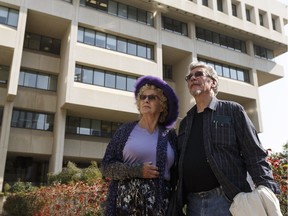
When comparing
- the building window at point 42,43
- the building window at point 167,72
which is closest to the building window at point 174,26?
the building window at point 167,72

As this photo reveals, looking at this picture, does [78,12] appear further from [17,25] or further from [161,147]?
[161,147]

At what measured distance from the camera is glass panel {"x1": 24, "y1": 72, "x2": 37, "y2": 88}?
980 inches

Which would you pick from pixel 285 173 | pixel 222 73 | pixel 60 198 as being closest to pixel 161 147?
pixel 285 173

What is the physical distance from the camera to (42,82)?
2555 centimetres

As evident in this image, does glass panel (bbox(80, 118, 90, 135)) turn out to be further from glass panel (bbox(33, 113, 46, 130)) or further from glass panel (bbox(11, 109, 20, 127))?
glass panel (bbox(11, 109, 20, 127))

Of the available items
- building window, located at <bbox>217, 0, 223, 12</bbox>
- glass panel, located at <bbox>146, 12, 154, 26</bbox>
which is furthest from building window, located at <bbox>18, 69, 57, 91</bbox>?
building window, located at <bbox>217, 0, 223, 12</bbox>

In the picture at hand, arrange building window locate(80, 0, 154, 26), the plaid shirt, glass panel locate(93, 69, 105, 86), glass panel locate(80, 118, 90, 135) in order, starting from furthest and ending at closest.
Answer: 1. building window locate(80, 0, 154, 26)
2. glass panel locate(80, 118, 90, 135)
3. glass panel locate(93, 69, 105, 86)
4. the plaid shirt

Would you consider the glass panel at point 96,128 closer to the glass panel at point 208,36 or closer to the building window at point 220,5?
the glass panel at point 208,36

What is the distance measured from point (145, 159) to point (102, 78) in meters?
21.6

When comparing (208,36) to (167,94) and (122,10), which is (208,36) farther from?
(167,94)

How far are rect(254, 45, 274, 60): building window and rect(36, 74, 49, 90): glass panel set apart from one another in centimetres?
2181

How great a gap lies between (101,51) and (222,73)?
490 inches

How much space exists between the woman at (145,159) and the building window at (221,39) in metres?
28.3

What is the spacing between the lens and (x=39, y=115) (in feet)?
81.0
